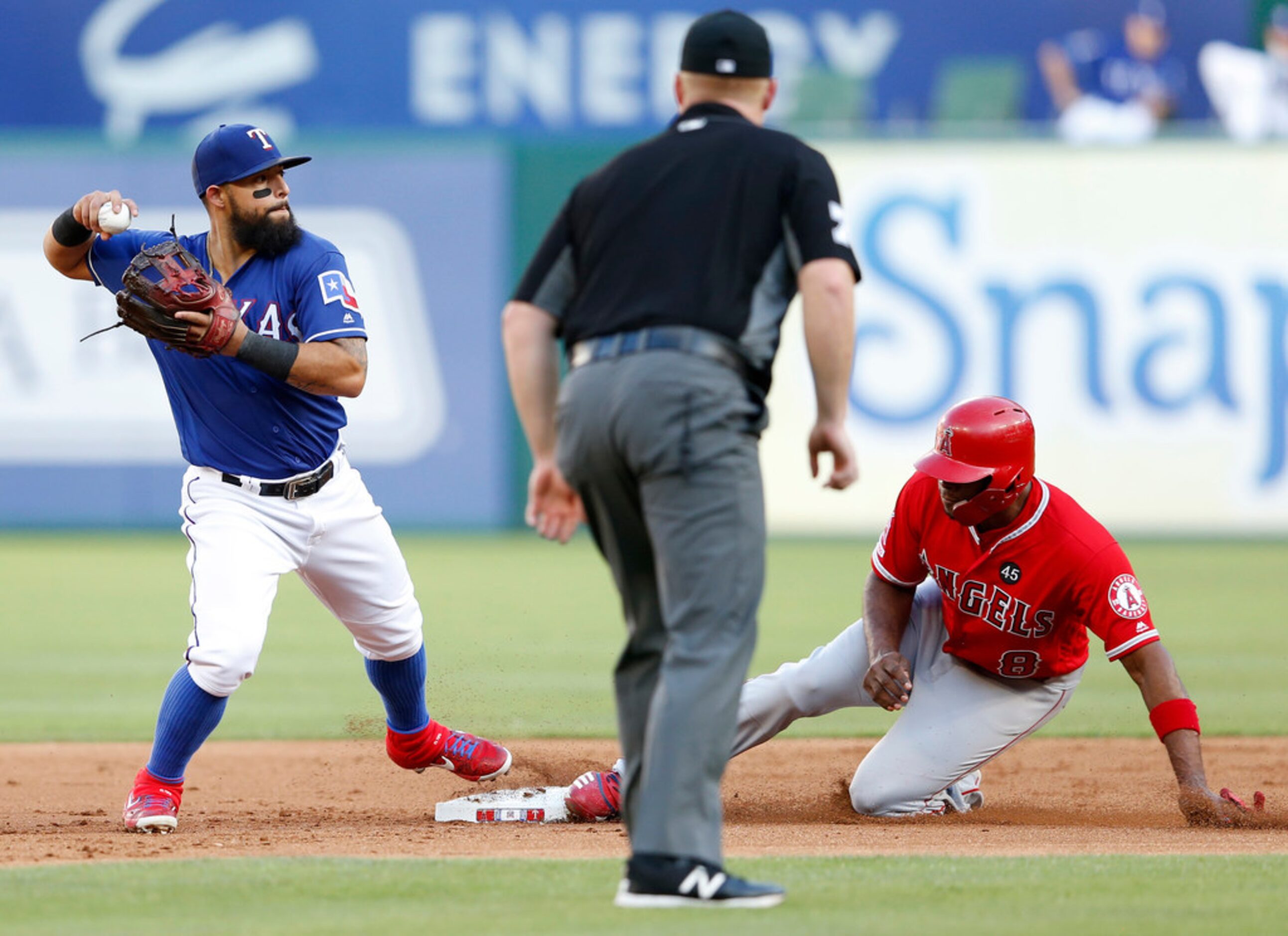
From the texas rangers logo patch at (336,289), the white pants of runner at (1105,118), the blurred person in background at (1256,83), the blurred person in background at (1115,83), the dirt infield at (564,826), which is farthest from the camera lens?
the blurred person in background at (1115,83)

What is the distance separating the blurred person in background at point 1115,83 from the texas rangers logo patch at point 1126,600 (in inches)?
496

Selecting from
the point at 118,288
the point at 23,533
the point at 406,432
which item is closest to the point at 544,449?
the point at 118,288

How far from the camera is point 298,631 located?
10.7 meters

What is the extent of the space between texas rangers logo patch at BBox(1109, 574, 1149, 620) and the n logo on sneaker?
180 cm

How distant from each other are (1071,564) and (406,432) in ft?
32.2

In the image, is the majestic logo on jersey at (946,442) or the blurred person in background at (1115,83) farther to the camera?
the blurred person in background at (1115,83)

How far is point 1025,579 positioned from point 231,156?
2596 mm

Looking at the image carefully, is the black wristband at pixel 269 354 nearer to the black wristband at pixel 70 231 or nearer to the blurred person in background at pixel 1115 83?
the black wristband at pixel 70 231

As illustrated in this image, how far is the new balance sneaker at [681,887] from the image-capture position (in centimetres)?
370

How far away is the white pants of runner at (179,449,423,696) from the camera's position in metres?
5.10

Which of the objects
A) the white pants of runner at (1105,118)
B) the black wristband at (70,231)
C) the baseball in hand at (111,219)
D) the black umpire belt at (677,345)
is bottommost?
the white pants of runner at (1105,118)

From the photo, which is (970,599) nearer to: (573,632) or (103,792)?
(103,792)

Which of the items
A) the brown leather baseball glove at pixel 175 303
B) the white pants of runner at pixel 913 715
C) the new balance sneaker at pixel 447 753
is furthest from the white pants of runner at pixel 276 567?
the white pants of runner at pixel 913 715

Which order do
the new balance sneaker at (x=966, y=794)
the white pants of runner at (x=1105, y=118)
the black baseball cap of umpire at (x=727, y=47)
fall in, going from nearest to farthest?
the black baseball cap of umpire at (x=727, y=47), the new balance sneaker at (x=966, y=794), the white pants of runner at (x=1105, y=118)
